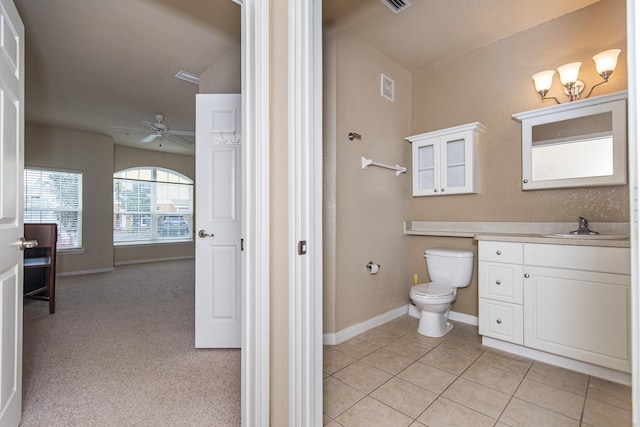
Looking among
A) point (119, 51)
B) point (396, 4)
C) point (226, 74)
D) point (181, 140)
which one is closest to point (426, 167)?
point (396, 4)

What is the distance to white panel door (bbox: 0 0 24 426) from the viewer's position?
4.17 ft

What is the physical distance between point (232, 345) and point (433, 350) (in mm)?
1551

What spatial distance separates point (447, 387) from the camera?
1.83 meters

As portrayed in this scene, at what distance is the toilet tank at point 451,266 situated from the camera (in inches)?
107

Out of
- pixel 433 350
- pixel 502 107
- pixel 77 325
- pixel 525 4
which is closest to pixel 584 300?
pixel 433 350

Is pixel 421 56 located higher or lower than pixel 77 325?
higher

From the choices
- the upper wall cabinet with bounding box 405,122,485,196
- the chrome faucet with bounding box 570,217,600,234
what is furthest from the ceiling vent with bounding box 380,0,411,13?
the chrome faucet with bounding box 570,217,600,234

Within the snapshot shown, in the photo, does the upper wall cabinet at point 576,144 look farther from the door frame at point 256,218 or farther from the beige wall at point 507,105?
the door frame at point 256,218

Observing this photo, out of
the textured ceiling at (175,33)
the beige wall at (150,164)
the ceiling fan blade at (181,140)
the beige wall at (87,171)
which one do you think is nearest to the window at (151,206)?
the beige wall at (150,164)

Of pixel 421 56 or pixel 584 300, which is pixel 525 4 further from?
pixel 584 300

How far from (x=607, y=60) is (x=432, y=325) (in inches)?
91.7

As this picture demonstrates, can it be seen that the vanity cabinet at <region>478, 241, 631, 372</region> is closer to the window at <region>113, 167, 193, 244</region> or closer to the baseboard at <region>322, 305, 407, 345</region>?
the baseboard at <region>322, 305, 407, 345</region>

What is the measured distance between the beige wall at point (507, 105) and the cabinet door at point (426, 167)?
129 millimetres

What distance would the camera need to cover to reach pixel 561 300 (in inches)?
79.3
